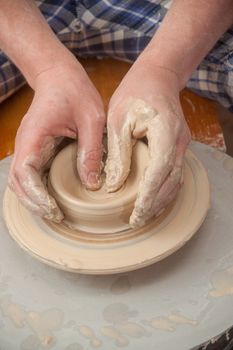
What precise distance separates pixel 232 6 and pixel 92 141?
1.96 feet

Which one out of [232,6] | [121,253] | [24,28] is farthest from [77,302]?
[232,6]

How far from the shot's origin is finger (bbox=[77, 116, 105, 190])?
3.77ft

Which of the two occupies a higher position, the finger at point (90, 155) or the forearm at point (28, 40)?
the forearm at point (28, 40)

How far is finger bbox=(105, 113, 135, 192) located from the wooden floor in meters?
0.42

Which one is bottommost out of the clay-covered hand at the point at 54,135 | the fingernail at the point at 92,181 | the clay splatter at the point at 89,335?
the clay splatter at the point at 89,335

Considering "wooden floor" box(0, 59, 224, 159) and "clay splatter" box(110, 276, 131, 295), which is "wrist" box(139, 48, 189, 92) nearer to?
"wooden floor" box(0, 59, 224, 159)

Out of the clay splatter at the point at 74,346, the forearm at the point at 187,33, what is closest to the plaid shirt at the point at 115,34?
the forearm at the point at 187,33

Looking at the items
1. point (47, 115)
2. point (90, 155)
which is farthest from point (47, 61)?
point (90, 155)

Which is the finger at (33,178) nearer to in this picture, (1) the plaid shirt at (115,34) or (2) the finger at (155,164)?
(2) the finger at (155,164)


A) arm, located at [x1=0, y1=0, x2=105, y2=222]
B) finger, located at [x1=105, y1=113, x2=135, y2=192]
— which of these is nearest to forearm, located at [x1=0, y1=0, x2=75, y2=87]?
arm, located at [x1=0, y1=0, x2=105, y2=222]

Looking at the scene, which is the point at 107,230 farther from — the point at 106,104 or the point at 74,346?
the point at 106,104

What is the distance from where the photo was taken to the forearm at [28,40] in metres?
1.39

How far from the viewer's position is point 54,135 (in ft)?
3.89

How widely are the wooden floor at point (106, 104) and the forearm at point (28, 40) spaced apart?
0.21m
